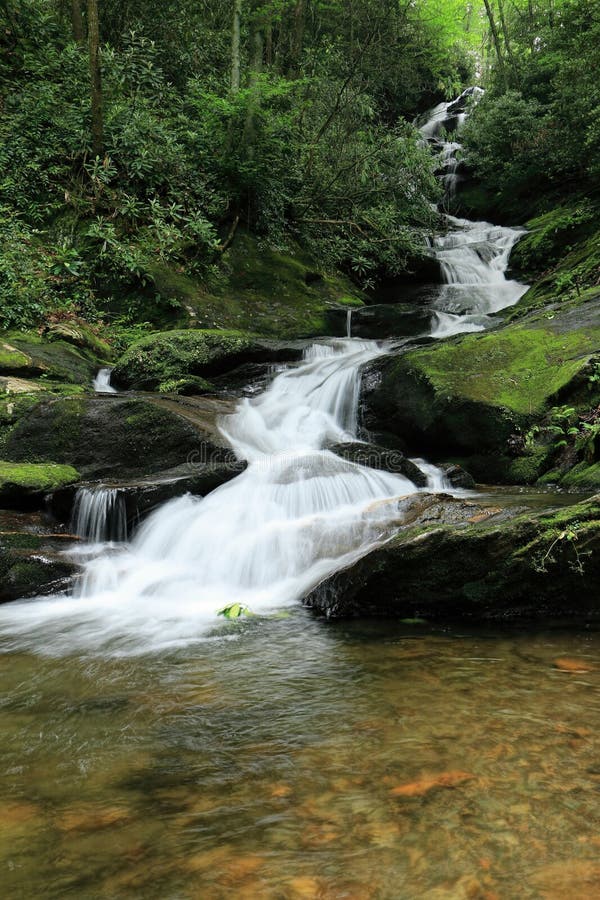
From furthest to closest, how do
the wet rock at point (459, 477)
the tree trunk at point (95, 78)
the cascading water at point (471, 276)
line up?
1. the cascading water at point (471, 276)
2. the tree trunk at point (95, 78)
3. the wet rock at point (459, 477)

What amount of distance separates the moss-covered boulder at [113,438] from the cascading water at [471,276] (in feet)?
21.3

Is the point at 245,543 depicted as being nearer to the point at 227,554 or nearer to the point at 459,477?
the point at 227,554

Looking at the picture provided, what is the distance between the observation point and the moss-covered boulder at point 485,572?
11.9 feet

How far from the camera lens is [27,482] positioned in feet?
19.2

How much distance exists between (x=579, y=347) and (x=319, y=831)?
6.74m

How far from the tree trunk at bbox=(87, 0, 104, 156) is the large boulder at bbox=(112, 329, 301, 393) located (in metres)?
5.69

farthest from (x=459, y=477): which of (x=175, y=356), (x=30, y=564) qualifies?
(x=175, y=356)

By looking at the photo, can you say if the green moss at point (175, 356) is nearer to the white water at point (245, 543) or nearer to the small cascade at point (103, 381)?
the small cascade at point (103, 381)

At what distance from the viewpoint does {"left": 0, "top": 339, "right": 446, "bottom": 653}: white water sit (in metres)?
4.31

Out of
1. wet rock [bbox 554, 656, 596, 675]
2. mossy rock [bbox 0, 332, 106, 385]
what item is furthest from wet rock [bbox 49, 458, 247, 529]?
wet rock [bbox 554, 656, 596, 675]

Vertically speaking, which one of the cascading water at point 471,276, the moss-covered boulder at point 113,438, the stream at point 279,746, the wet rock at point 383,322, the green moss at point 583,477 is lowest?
the stream at point 279,746

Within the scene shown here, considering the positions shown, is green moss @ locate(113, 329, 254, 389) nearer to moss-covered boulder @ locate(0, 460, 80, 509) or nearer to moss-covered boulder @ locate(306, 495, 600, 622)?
moss-covered boulder @ locate(0, 460, 80, 509)

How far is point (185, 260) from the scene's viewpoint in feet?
40.8

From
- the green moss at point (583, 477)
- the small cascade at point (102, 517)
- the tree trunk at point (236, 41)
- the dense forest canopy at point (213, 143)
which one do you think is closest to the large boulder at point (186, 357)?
the dense forest canopy at point (213, 143)
